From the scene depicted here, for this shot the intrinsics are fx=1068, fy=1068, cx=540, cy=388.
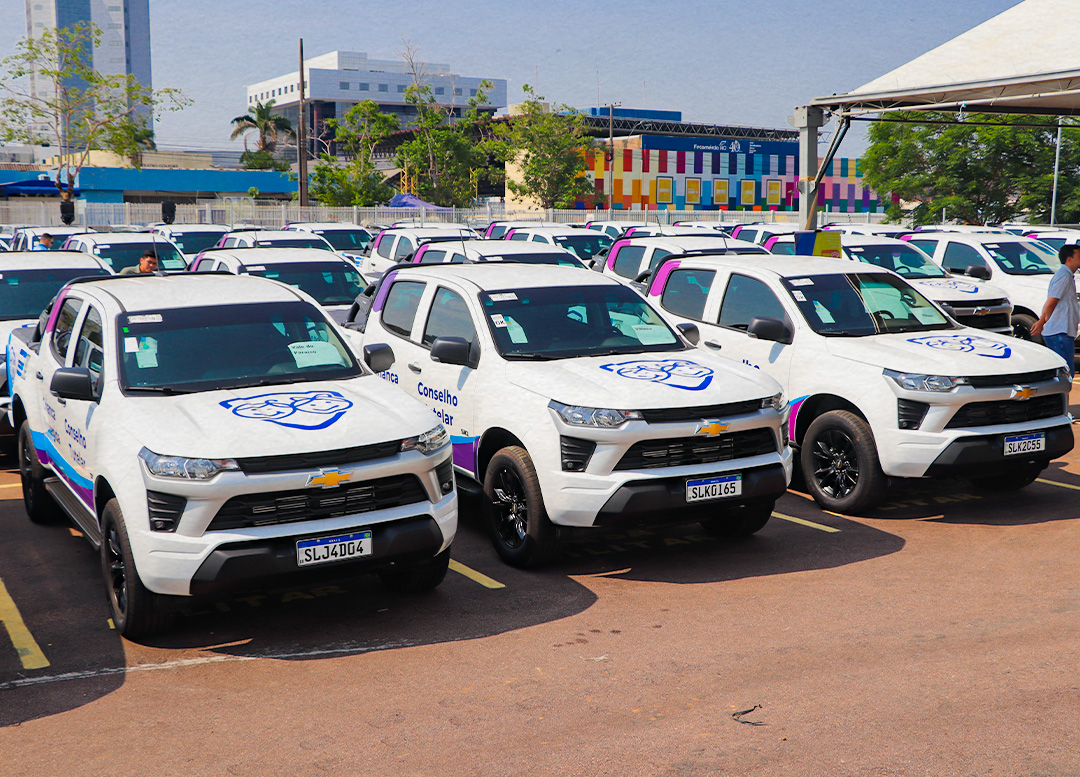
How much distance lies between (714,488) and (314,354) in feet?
8.70

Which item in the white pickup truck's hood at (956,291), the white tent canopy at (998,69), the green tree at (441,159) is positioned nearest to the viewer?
the white pickup truck's hood at (956,291)

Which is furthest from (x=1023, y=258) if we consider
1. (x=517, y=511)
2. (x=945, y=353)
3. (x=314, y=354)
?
(x=314, y=354)

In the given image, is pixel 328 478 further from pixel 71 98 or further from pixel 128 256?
pixel 71 98

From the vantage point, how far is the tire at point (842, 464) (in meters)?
8.03

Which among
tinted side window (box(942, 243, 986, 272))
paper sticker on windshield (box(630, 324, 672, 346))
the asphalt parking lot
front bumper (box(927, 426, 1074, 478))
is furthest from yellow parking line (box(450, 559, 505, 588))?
tinted side window (box(942, 243, 986, 272))

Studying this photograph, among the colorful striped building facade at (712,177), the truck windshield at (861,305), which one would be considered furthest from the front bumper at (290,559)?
the colorful striped building facade at (712,177)

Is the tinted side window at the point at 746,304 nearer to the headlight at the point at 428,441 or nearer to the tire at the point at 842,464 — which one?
the tire at the point at 842,464

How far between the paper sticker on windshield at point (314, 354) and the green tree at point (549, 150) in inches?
2147

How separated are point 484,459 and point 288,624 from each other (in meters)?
1.90

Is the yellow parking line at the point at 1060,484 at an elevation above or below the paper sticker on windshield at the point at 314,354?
below

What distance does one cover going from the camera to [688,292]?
33.1ft

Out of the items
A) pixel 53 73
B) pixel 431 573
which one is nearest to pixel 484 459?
pixel 431 573

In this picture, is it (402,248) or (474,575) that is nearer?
(474,575)

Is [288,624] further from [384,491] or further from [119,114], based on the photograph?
[119,114]
